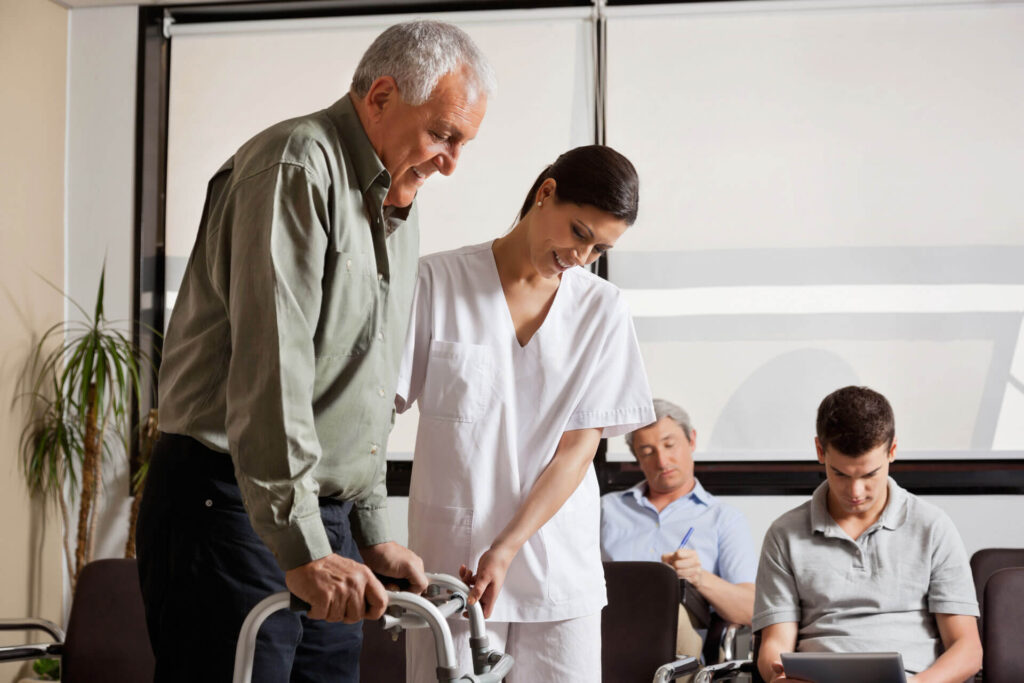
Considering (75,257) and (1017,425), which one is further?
(75,257)

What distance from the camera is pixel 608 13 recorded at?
409 cm

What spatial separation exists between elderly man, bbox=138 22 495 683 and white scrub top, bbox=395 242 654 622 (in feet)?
1.14

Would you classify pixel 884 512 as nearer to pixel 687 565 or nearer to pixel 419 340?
pixel 687 565

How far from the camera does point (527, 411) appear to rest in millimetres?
1797

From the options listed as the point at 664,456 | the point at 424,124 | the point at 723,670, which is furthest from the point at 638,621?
the point at 424,124

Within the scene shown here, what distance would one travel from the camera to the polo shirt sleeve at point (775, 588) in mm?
2209

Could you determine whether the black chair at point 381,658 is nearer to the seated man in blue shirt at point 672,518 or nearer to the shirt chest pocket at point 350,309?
the seated man in blue shirt at point 672,518

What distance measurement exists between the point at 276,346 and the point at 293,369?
35 mm

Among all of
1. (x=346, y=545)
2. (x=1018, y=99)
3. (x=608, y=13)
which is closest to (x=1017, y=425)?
(x=1018, y=99)

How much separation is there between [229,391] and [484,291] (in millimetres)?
730

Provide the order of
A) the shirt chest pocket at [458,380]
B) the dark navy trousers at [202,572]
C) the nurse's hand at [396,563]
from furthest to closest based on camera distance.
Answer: the shirt chest pocket at [458,380] → the nurse's hand at [396,563] → the dark navy trousers at [202,572]

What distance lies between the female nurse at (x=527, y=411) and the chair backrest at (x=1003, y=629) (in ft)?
3.46

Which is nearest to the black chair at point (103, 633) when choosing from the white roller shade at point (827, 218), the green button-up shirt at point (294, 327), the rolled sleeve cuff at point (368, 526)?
the rolled sleeve cuff at point (368, 526)

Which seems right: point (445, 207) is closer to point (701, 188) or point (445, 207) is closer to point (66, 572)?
point (701, 188)
